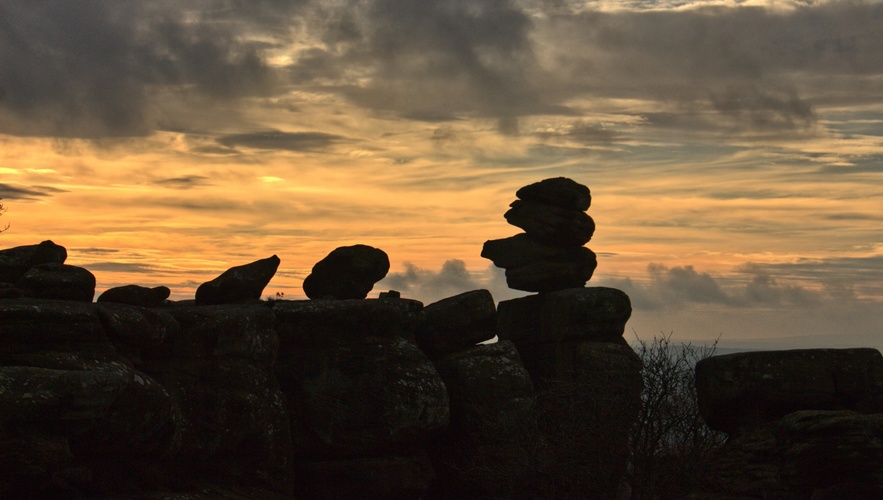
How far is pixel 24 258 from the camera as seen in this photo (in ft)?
116

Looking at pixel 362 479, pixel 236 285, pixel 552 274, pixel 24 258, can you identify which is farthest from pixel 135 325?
pixel 552 274

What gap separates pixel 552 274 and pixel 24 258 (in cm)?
2323

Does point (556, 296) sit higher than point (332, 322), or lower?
higher

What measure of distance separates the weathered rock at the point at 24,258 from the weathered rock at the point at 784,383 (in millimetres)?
23365

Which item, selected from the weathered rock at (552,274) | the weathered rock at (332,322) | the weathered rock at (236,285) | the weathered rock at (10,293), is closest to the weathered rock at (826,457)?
the weathered rock at (332,322)

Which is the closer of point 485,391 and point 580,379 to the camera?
point 580,379

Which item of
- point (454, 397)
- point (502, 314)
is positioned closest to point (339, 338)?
point (454, 397)

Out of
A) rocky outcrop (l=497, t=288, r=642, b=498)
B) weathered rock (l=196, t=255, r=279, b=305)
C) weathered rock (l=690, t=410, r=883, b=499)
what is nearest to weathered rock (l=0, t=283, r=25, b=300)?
weathered rock (l=196, t=255, r=279, b=305)

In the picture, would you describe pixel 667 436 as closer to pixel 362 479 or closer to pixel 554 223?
pixel 362 479

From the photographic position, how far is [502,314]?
1913 inches

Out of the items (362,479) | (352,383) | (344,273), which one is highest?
(344,273)

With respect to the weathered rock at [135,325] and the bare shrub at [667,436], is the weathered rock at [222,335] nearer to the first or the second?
the weathered rock at [135,325]

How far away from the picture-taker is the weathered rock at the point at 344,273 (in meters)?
43.3

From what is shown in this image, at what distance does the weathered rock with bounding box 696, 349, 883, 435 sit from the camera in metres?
29.0
